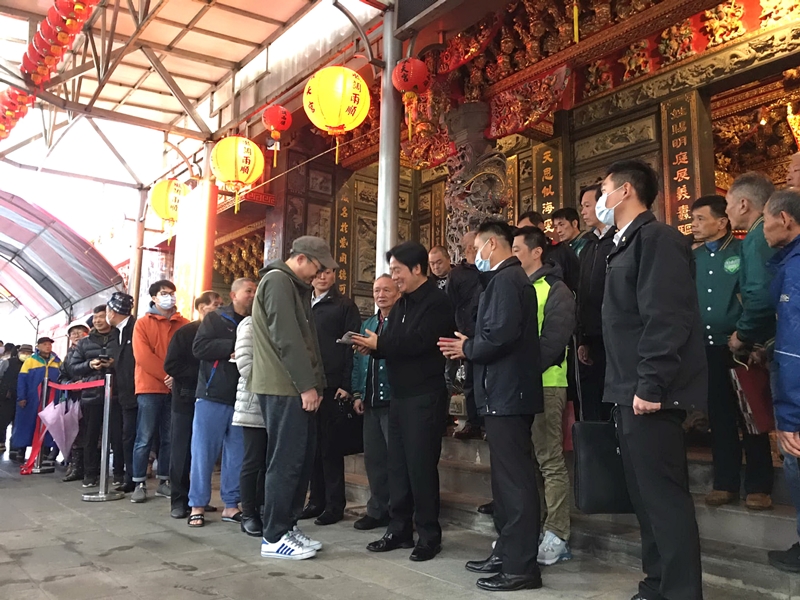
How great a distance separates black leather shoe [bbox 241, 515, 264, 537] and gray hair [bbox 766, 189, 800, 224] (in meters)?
2.86

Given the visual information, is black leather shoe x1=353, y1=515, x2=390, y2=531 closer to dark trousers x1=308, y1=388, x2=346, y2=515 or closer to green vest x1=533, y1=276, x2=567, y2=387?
dark trousers x1=308, y1=388, x2=346, y2=515

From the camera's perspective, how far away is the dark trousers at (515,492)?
2434mm

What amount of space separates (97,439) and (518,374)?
4138mm

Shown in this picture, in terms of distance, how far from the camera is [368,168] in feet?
29.7

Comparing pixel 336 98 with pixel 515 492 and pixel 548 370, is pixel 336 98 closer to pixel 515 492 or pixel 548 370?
pixel 548 370

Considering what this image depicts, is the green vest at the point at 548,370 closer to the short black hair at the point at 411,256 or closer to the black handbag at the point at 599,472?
the short black hair at the point at 411,256

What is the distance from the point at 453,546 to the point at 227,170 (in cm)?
573

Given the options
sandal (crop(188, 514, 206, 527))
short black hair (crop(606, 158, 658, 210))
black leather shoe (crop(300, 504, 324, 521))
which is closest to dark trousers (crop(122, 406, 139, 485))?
sandal (crop(188, 514, 206, 527))

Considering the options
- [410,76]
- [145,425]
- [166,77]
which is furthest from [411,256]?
[166,77]

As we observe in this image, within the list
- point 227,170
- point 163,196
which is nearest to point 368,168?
point 227,170

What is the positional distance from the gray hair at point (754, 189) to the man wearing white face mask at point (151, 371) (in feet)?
12.0

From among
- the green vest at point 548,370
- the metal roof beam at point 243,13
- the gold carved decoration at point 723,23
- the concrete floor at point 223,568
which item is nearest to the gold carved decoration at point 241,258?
the metal roof beam at point 243,13

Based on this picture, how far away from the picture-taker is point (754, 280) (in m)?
2.57

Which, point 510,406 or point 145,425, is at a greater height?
point 510,406
